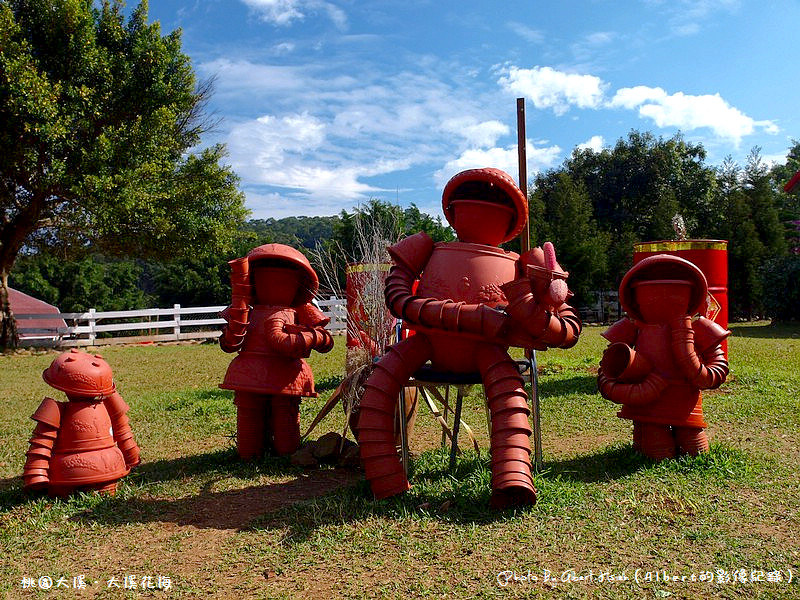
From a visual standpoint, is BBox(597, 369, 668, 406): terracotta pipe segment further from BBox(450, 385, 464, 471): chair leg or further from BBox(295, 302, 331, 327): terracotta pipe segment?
BBox(295, 302, 331, 327): terracotta pipe segment

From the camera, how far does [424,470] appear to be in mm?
4219

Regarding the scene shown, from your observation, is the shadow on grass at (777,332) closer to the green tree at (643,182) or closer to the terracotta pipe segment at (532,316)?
the green tree at (643,182)

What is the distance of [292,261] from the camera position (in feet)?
15.0

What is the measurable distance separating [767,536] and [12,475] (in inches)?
195

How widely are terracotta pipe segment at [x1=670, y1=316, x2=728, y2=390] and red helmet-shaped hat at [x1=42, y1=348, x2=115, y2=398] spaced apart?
362 centimetres

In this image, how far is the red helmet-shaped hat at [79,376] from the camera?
12.3 feet

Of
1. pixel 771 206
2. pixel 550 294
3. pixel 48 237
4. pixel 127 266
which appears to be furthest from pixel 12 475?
pixel 127 266

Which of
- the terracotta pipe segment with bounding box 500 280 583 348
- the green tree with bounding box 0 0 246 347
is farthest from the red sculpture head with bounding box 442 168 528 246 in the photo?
the green tree with bounding box 0 0 246 347

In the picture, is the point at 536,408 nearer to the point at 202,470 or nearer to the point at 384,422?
the point at 384,422

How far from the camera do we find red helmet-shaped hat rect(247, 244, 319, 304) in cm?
454

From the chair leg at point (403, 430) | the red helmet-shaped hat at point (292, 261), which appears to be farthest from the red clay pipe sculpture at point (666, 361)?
the red helmet-shaped hat at point (292, 261)

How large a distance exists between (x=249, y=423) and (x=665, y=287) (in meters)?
3.11

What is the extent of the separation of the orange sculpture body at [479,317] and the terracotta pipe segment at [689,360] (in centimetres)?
80

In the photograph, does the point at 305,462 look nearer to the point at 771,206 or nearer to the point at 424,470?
the point at 424,470
